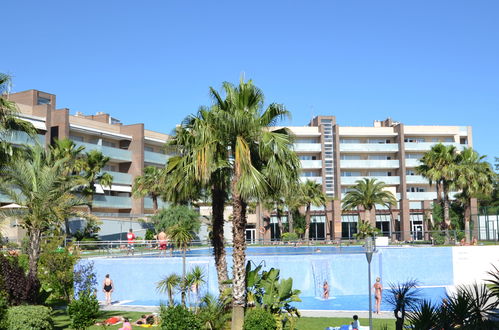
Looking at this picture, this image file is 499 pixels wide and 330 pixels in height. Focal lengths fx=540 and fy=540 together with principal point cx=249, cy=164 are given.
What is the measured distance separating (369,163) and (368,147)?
7.40 ft

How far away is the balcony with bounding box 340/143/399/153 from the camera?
74.8 metres

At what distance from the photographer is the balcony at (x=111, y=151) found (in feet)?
183

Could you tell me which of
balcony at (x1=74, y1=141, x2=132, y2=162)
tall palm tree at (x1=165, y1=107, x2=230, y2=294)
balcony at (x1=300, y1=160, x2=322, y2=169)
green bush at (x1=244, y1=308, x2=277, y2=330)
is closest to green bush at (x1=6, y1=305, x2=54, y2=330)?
tall palm tree at (x1=165, y1=107, x2=230, y2=294)

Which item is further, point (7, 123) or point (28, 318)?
point (7, 123)

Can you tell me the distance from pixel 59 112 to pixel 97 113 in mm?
14844

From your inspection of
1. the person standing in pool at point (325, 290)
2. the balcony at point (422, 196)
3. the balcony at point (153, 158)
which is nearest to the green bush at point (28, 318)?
the person standing in pool at point (325, 290)

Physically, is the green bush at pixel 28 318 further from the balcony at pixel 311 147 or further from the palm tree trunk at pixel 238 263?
the balcony at pixel 311 147

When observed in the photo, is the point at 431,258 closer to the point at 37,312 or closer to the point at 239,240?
the point at 239,240

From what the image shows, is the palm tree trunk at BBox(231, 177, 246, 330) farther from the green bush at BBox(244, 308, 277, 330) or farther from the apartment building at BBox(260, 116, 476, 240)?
the apartment building at BBox(260, 116, 476, 240)

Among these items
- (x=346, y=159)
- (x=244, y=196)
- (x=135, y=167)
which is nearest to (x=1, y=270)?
(x=244, y=196)

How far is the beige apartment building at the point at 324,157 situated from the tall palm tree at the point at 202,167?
37698 millimetres

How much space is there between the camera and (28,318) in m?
14.4

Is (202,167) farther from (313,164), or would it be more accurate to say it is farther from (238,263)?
(313,164)

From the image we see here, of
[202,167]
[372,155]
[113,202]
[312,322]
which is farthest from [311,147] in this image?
[202,167]
